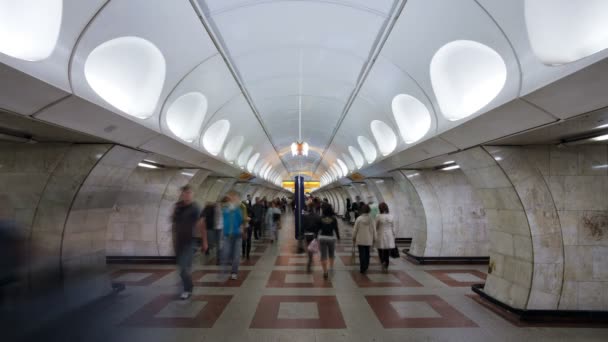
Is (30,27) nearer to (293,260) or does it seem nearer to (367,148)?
(293,260)

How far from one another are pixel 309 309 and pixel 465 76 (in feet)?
15.2

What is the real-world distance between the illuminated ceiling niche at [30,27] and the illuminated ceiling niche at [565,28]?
4.98 m

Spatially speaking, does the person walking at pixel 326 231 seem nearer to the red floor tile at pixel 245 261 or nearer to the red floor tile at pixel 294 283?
the red floor tile at pixel 294 283

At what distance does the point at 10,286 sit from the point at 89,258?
482 centimetres

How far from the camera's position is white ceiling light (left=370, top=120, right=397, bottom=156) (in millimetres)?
9834

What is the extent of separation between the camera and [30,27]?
3334 millimetres

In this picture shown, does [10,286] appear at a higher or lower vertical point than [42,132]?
lower

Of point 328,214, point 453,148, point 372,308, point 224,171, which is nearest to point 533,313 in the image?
point 372,308

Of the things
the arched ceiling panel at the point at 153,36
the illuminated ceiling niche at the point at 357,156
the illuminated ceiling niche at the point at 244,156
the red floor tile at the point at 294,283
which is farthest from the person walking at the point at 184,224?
the illuminated ceiling niche at the point at 357,156

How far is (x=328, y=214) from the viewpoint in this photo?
690 centimetres

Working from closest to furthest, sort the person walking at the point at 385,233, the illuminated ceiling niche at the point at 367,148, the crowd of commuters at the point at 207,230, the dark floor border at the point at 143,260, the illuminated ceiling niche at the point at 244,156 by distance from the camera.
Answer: the crowd of commuters at the point at 207,230 → the person walking at the point at 385,233 → the dark floor border at the point at 143,260 → the illuminated ceiling niche at the point at 367,148 → the illuminated ceiling niche at the point at 244,156

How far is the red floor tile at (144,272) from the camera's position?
6.68m

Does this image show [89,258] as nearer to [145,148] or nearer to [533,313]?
[145,148]

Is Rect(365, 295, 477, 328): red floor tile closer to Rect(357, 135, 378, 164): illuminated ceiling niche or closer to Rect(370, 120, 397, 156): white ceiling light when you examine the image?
Rect(370, 120, 397, 156): white ceiling light
